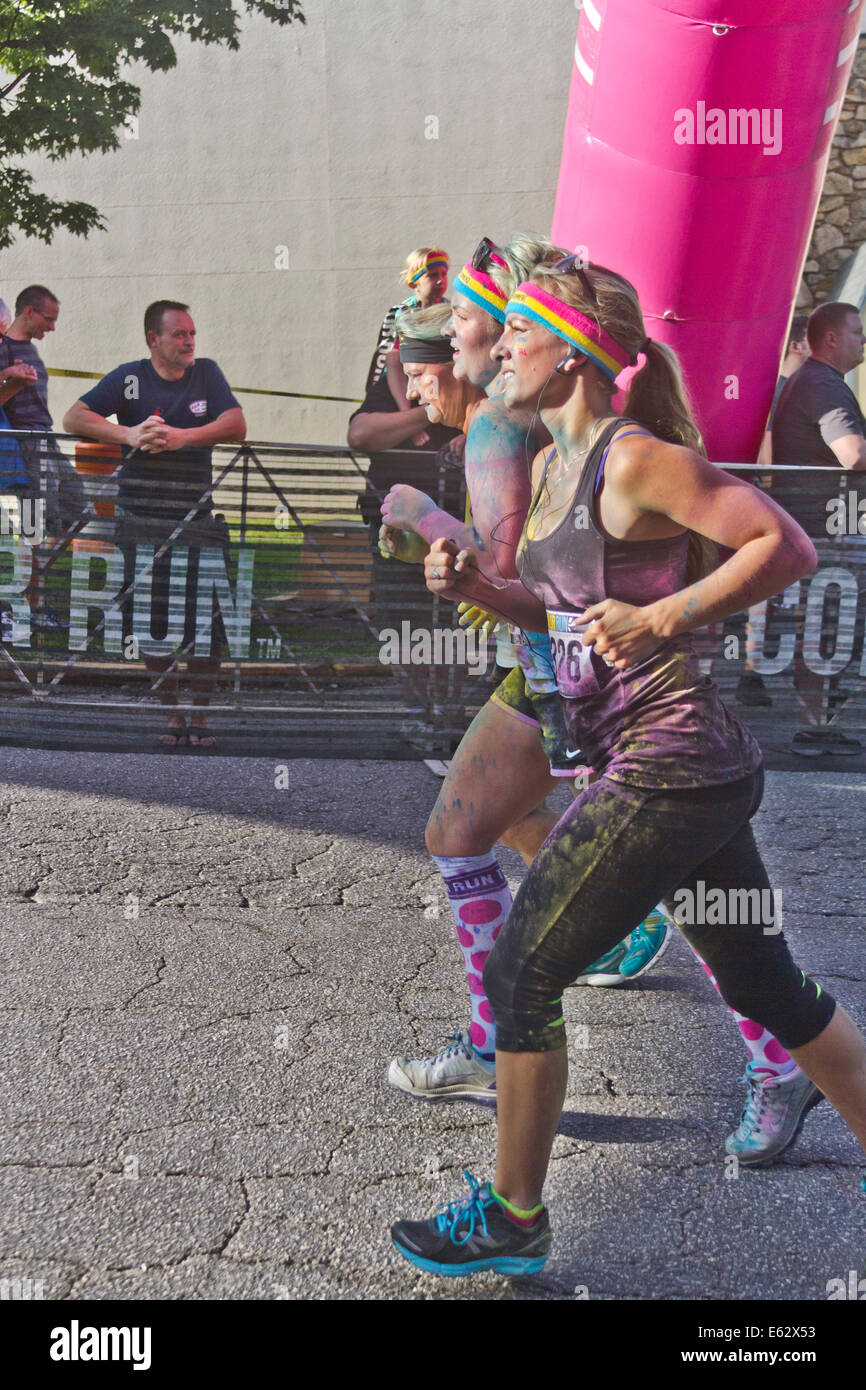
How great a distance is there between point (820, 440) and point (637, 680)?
16.6 feet

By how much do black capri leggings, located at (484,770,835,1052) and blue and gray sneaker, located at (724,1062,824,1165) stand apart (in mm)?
463

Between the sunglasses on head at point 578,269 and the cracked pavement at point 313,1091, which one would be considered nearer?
the sunglasses on head at point 578,269

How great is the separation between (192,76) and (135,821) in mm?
12759

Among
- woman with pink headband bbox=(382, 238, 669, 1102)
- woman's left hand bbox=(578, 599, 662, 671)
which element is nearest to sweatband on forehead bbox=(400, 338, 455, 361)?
woman with pink headband bbox=(382, 238, 669, 1102)

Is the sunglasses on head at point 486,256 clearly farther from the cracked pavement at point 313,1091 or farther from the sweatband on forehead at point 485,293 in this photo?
the cracked pavement at point 313,1091

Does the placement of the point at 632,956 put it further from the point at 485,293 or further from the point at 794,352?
the point at 794,352

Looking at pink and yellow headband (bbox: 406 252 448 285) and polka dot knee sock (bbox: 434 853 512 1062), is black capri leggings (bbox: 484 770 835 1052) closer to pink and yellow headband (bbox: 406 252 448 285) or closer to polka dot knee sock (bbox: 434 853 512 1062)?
polka dot knee sock (bbox: 434 853 512 1062)

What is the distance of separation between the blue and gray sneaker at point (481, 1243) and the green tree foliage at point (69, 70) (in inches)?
472

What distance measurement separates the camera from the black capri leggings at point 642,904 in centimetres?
238

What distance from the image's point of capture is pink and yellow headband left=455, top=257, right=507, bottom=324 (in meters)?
3.08

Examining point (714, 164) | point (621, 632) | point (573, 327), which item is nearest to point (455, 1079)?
point (621, 632)

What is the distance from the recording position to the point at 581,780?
9.80 ft

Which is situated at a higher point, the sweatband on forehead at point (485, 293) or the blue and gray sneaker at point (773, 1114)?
the sweatband on forehead at point (485, 293)

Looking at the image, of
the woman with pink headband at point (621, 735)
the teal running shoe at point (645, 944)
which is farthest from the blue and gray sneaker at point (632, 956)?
the woman with pink headband at point (621, 735)
